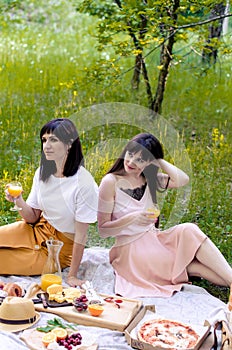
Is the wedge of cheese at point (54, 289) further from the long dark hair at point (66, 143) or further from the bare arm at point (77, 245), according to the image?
the long dark hair at point (66, 143)

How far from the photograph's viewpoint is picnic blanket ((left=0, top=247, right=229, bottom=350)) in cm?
279

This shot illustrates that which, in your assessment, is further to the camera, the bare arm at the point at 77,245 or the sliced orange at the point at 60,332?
the bare arm at the point at 77,245

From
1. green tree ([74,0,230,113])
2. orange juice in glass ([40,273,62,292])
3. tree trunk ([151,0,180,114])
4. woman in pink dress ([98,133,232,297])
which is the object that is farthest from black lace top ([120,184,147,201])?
tree trunk ([151,0,180,114])

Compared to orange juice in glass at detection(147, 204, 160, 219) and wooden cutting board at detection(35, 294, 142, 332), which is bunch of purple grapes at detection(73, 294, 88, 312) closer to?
wooden cutting board at detection(35, 294, 142, 332)

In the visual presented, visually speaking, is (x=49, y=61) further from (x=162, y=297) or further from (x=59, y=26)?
(x=162, y=297)

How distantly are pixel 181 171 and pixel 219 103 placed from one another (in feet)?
10.1

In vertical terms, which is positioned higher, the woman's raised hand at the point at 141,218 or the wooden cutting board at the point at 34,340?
the woman's raised hand at the point at 141,218

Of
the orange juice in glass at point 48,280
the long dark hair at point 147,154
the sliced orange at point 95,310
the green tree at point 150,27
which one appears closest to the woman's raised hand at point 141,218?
the long dark hair at point 147,154

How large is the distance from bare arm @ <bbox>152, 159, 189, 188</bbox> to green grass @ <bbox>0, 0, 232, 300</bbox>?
263mm

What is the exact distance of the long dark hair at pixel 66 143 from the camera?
135 inches

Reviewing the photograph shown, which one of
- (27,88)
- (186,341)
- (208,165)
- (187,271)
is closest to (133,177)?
(187,271)

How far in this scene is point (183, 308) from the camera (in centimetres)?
329

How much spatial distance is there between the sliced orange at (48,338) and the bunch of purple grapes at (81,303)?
0.29 m

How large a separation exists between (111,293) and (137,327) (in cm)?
55
